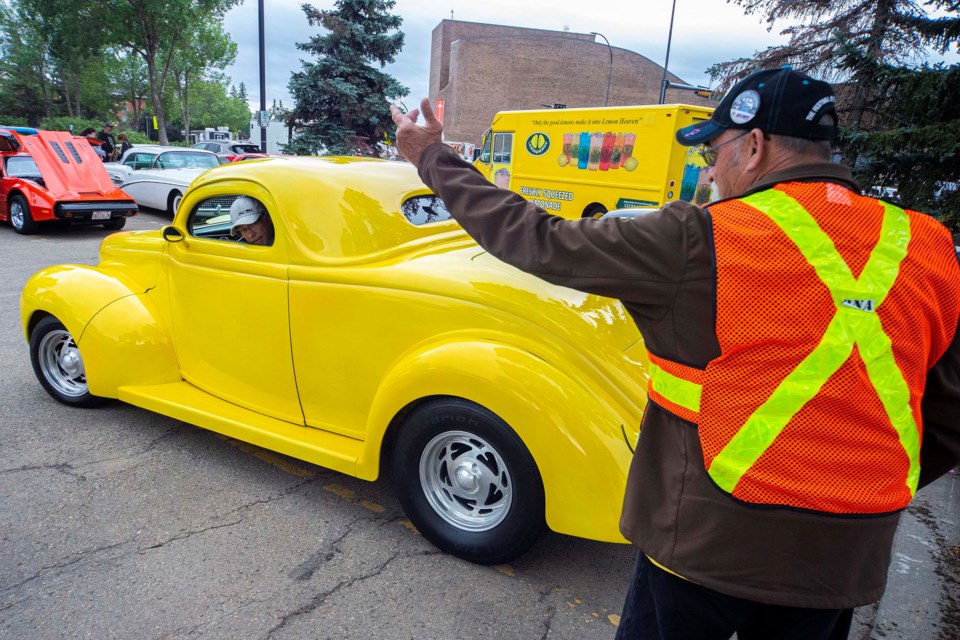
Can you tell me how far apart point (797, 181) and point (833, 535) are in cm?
74

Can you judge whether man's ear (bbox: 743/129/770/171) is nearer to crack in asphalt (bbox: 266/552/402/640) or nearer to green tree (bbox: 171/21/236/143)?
crack in asphalt (bbox: 266/552/402/640)

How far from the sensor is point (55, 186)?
11125mm

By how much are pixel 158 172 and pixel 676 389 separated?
14916 millimetres

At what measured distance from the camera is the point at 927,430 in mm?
1522

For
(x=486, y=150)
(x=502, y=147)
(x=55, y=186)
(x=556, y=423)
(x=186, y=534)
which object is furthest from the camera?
(x=486, y=150)

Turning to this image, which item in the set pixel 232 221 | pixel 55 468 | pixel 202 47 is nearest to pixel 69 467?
pixel 55 468

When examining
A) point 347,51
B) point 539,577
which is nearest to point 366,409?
point 539,577

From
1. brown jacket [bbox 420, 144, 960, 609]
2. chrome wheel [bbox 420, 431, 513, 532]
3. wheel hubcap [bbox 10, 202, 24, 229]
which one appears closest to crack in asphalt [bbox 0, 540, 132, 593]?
chrome wheel [bbox 420, 431, 513, 532]

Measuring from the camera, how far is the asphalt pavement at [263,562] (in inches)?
101

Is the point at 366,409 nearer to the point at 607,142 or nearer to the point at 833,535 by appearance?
the point at 833,535

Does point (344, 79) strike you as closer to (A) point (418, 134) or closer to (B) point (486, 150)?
(B) point (486, 150)

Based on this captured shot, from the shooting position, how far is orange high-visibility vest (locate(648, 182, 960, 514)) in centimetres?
121

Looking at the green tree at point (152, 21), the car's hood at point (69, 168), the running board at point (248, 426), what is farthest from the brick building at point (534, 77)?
the running board at point (248, 426)

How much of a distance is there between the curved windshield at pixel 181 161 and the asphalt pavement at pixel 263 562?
11.5 metres
